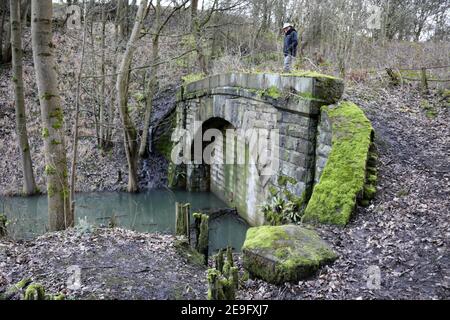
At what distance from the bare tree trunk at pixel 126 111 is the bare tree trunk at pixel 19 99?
262 cm

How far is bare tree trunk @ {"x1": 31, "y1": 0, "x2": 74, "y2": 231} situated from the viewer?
5672 mm

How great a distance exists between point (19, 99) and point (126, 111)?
2804 millimetres

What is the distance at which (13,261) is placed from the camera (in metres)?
4.50

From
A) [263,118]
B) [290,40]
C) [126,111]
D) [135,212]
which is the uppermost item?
[290,40]

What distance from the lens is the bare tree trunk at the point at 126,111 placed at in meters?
8.92

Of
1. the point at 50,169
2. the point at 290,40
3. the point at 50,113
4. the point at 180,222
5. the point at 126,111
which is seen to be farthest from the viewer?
the point at 126,111

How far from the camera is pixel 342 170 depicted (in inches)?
222

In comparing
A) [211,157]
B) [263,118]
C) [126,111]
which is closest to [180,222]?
[263,118]

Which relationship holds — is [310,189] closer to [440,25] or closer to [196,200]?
[196,200]

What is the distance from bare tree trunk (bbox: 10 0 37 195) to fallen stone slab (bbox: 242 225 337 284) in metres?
8.41

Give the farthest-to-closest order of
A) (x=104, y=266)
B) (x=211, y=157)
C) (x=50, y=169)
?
(x=211, y=157) < (x=50, y=169) < (x=104, y=266)

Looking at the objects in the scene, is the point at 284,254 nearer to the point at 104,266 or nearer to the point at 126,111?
the point at 104,266

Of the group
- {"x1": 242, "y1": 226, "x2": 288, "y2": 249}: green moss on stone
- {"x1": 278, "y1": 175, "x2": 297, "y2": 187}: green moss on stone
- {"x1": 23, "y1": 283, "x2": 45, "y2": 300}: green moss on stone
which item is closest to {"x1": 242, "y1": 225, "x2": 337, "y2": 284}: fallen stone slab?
{"x1": 242, "y1": 226, "x2": 288, "y2": 249}: green moss on stone

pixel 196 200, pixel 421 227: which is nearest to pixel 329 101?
A: pixel 421 227
